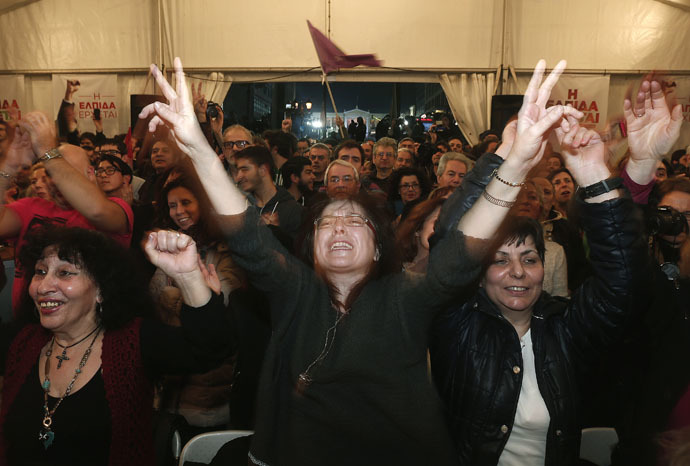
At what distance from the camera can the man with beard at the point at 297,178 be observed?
4953 millimetres

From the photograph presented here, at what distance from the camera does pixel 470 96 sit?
31.5 ft

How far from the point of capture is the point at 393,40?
943 centimetres

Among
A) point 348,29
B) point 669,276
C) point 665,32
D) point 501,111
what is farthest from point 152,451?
point 665,32

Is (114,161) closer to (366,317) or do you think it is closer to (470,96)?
(366,317)

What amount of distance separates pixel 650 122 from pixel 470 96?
8070 mm

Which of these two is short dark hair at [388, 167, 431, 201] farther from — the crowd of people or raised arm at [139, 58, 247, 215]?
raised arm at [139, 58, 247, 215]

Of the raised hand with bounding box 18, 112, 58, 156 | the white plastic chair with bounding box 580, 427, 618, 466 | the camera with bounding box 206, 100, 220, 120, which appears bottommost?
the white plastic chair with bounding box 580, 427, 618, 466

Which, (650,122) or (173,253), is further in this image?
(650,122)

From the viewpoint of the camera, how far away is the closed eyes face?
1.89 meters

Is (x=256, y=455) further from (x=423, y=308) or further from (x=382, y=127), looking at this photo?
(x=382, y=127)

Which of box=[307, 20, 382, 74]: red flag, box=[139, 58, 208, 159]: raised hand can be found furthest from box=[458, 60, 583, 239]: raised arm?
box=[307, 20, 382, 74]: red flag

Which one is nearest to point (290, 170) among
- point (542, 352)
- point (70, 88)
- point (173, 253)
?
point (173, 253)

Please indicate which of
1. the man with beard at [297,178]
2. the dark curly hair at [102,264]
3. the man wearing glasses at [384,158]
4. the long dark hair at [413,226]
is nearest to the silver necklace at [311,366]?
the dark curly hair at [102,264]

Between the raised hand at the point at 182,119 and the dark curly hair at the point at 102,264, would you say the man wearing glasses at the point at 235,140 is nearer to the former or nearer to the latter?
the dark curly hair at the point at 102,264
